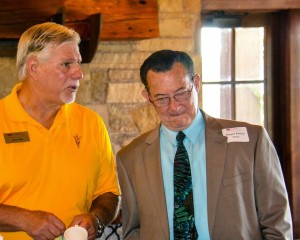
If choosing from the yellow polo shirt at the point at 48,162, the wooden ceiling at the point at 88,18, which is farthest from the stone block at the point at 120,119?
the yellow polo shirt at the point at 48,162

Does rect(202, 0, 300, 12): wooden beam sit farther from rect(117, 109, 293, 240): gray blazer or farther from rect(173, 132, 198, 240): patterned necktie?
rect(173, 132, 198, 240): patterned necktie

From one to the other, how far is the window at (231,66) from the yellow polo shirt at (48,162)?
1.44 m

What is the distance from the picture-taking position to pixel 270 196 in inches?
67.4

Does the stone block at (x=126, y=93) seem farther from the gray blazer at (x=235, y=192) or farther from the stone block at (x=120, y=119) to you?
the gray blazer at (x=235, y=192)

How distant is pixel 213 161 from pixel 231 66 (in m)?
1.68

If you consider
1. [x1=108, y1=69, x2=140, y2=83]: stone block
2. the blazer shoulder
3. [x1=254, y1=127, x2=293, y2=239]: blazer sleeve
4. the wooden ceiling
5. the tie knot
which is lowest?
[x1=254, y1=127, x2=293, y2=239]: blazer sleeve

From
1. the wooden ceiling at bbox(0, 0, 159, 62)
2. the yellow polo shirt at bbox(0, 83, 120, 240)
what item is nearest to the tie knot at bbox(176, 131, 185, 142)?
the yellow polo shirt at bbox(0, 83, 120, 240)

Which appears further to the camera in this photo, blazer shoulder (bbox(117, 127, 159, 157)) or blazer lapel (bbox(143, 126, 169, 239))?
blazer shoulder (bbox(117, 127, 159, 157))

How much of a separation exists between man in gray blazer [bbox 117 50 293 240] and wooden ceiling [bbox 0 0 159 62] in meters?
1.00

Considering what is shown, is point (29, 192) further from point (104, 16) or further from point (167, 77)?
point (104, 16)

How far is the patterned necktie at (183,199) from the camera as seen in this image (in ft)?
5.66

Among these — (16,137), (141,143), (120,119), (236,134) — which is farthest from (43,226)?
(120,119)

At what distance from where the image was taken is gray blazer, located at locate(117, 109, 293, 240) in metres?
1.71

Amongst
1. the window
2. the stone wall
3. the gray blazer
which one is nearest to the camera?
the gray blazer
